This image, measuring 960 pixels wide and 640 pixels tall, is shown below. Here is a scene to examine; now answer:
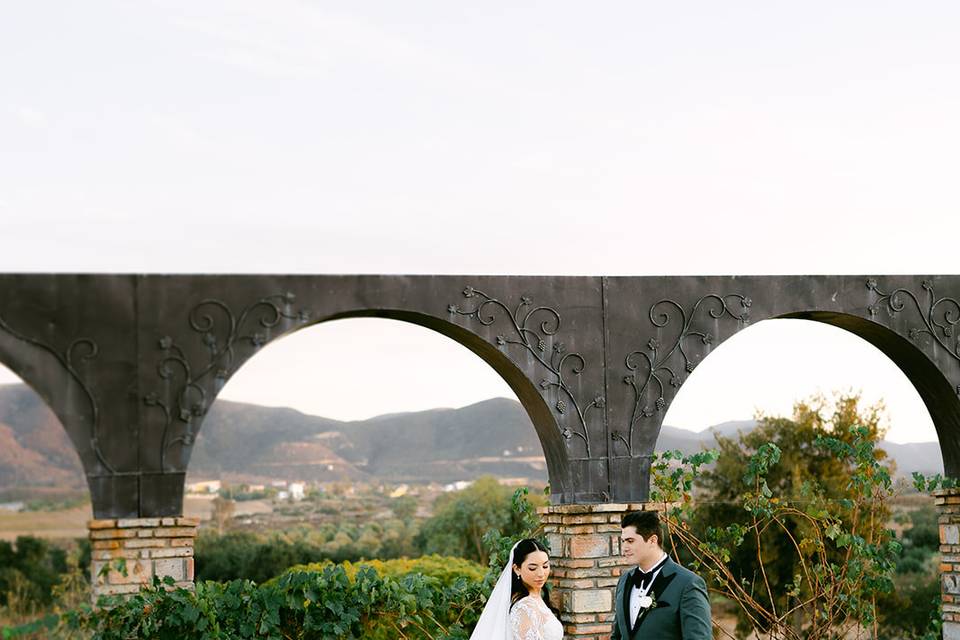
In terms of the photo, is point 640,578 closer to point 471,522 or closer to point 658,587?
point 658,587

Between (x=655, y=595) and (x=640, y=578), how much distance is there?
113 mm

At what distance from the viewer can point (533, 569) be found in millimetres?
5203

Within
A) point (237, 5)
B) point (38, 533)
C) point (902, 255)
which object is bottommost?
point (38, 533)

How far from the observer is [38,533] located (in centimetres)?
1970

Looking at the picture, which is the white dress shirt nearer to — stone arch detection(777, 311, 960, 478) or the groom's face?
the groom's face

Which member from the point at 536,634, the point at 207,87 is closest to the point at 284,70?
the point at 207,87

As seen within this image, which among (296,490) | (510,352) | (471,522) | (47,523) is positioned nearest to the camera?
(510,352)

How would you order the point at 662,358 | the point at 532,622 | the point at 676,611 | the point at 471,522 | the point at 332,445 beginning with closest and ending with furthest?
the point at 676,611 → the point at 532,622 → the point at 662,358 → the point at 471,522 → the point at 332,445

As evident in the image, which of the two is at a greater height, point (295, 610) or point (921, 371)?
point (921, 371)

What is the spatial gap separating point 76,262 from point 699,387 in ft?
34.5

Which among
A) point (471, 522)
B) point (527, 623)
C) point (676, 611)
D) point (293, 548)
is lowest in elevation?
point (293, 548)

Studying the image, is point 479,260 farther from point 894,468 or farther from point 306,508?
point 306,508

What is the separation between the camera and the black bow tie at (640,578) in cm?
436

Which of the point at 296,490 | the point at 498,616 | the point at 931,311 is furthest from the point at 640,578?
the point at 296,490
